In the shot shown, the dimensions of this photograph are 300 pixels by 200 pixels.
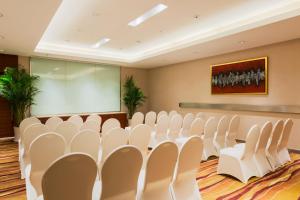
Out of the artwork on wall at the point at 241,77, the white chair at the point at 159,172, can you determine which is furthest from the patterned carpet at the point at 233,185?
the artwork on wall at the point at 241,77

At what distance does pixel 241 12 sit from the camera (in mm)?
4793

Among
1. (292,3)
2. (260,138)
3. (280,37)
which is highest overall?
(292,3)

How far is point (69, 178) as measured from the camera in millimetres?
1590

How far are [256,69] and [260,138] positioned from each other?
338 cm

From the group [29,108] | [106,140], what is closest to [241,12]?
[106,140]

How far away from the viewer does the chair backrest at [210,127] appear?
475cm

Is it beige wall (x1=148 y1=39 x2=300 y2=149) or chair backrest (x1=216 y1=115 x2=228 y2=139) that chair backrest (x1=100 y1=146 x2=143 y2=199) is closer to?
chair backrest (x1=216 y1=115 x2=228 y2=139)

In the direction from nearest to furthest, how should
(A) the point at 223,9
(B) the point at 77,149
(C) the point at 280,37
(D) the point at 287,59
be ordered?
(B) the point at 77,149
(A) the point at 223,9
(C) the point at 280,37
(D) the point at 287,59

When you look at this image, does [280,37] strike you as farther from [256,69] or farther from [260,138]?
[260,138]

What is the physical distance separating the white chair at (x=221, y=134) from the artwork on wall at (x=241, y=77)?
2.08 meters

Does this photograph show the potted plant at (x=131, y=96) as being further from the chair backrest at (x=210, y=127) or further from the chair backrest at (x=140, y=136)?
the chair backrest at (x=140, y=136)

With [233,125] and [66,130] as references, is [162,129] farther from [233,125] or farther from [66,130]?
[66,130]

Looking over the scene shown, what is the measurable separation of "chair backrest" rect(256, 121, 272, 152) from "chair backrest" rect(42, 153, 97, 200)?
306 cm

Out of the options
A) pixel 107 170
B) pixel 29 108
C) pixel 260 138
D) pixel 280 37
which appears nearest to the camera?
pixel 107 170
